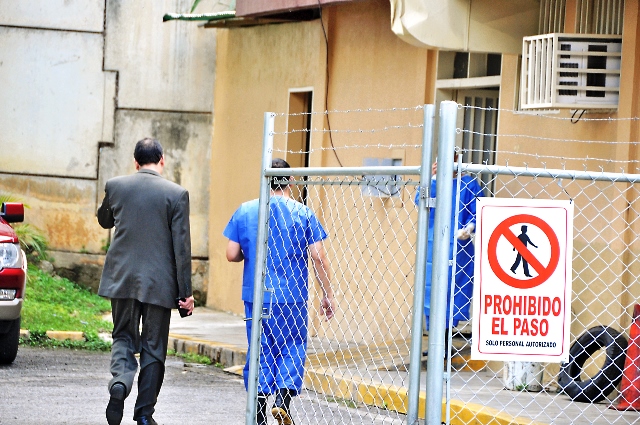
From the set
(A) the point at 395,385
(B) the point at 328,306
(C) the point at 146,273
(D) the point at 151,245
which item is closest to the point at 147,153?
(D) the point at 151,245

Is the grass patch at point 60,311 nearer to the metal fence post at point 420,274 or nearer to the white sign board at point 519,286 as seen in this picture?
the metal fence post at point 420,274

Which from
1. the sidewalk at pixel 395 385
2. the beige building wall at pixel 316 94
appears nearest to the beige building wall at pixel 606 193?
the sidewalk at pixel 395 385

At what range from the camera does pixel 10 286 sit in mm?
10156

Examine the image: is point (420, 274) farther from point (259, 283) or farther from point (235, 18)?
point (235, 18)

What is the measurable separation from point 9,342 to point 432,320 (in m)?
6.72

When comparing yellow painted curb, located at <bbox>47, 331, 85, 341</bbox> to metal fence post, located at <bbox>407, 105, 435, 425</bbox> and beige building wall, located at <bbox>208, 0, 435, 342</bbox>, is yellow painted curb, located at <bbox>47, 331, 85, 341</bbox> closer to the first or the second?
beige building wall, located at <bbox>208, 0, 435, 342</bbox>

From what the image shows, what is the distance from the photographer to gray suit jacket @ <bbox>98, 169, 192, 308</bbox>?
736cm

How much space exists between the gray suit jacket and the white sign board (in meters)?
3.35

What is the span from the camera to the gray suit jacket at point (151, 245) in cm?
736

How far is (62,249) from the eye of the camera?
15.7m

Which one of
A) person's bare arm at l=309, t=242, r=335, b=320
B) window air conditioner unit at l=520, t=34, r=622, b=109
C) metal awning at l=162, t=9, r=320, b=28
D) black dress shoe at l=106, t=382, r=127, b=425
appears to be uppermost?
metal awning at l=162, t=9, r=320, b=28

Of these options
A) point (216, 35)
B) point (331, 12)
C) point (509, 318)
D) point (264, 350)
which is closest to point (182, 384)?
point (264, 350)

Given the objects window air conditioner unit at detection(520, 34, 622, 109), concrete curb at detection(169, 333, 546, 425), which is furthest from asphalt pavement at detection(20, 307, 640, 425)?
window air conditioner unit at detection(520, 34, 622, 109)

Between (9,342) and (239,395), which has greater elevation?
(9,342)
